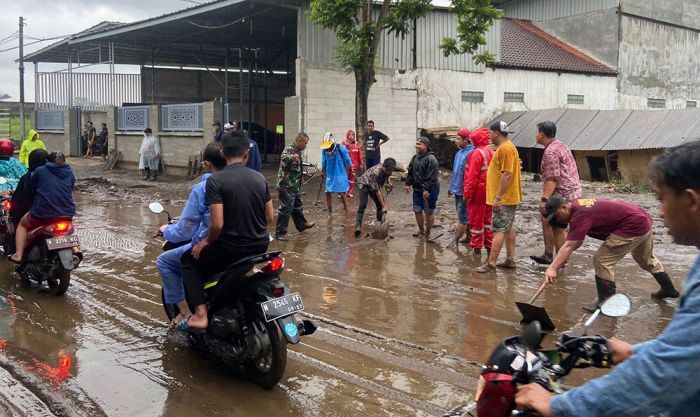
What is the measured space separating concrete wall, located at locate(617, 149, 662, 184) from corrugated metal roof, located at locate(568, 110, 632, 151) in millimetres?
798

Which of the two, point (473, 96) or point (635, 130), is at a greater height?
point (473, 96)

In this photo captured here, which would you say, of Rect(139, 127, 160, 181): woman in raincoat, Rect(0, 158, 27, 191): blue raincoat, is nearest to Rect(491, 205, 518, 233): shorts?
Rect(0, 158, 27, 191): blue raincoat

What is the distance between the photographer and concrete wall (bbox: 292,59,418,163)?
18.7 m

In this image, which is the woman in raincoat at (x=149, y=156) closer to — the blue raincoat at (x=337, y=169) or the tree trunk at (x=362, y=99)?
the tree trunk at (x=362, y=99)

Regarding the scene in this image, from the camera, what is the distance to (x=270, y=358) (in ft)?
14.7

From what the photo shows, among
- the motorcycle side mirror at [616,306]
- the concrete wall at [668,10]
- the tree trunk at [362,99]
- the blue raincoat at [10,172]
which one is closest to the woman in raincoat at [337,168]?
the tree trunk at [362,99]

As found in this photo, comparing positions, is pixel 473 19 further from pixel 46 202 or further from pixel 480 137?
pixel 46 202

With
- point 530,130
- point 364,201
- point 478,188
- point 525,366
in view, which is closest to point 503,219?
point 478,188

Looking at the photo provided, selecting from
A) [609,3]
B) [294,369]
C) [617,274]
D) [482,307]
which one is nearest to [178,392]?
[294,369]

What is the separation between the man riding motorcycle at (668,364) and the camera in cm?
167

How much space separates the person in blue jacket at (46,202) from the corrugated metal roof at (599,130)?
1598 centimetres

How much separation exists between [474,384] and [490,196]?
3965 mm

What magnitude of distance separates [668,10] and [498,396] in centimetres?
3182

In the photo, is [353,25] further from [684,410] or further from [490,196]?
[684,410]
